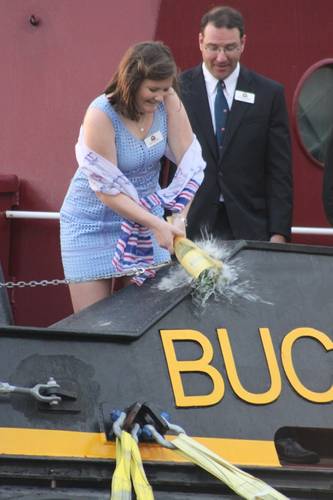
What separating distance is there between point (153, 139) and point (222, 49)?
3.82ft

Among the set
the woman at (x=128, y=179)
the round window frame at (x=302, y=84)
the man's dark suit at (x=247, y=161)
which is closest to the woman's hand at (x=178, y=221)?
the woman at (x=128, y=179)

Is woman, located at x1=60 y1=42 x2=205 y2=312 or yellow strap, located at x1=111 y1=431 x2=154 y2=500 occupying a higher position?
woman, located at x1=60 y1=42 x2=205 y2=312

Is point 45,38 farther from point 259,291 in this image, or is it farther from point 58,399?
point 58,399

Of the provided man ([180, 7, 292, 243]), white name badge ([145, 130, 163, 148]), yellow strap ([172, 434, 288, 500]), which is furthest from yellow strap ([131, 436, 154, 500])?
man ([180, 7, 292, 243])

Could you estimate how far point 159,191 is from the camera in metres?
5.21

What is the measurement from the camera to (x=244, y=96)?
6.30 metres

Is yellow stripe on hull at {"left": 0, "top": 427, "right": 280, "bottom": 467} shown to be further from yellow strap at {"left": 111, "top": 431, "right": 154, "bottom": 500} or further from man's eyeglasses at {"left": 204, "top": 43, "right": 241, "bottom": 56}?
man's eyeglasses at {"left": 204, "top": 43, "right": 241, "bottom": 56}

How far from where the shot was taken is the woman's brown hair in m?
4.89

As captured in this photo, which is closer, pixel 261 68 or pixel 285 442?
pixel 285 442

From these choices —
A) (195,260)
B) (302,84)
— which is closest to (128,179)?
(195,260)

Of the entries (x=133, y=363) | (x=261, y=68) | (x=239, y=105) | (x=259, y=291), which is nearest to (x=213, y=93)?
(x=239, y=105)

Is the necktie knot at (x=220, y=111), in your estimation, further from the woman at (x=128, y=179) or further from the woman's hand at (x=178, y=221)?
the woman's hand at (x=178, y=221)

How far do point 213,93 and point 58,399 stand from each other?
2.40 m

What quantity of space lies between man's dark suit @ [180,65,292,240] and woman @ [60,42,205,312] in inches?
36.9
